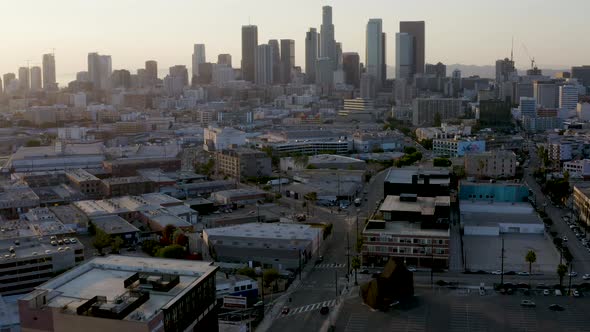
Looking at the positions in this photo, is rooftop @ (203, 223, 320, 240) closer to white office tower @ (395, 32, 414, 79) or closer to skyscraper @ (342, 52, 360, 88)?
skyscraper @ (342, 52, 360, 88)

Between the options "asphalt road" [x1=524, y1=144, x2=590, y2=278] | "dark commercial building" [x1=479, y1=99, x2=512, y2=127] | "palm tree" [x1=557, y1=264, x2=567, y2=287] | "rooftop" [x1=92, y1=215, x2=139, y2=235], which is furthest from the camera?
"dark commercial building" [x1=479, y1=99, x2=512, y2=127]

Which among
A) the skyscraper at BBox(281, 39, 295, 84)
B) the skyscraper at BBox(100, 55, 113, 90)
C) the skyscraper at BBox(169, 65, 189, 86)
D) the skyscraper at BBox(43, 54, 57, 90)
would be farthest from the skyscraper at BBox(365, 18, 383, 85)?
the skyscraper at BBox(43, 54, 57, 90)

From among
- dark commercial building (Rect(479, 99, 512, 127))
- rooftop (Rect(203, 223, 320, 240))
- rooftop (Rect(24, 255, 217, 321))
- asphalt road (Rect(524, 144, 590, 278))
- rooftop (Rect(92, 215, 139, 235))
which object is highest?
dark commercial building (Rect(479, 99, 512, 127))

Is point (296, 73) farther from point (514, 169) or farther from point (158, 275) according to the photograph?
point (158, 275)

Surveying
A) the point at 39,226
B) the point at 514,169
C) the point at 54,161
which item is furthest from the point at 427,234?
the point at 54,161

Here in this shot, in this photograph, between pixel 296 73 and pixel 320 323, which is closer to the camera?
pixel 320 323

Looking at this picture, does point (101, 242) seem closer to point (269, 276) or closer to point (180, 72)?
point (269, 276)

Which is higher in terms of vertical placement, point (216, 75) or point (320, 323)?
point (216, 75)

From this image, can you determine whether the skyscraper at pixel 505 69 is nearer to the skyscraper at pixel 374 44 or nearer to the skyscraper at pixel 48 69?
the skyscraper at pixel 374 44

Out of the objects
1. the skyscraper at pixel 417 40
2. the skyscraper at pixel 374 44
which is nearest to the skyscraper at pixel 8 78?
the skyscraper at pixel 374 44
